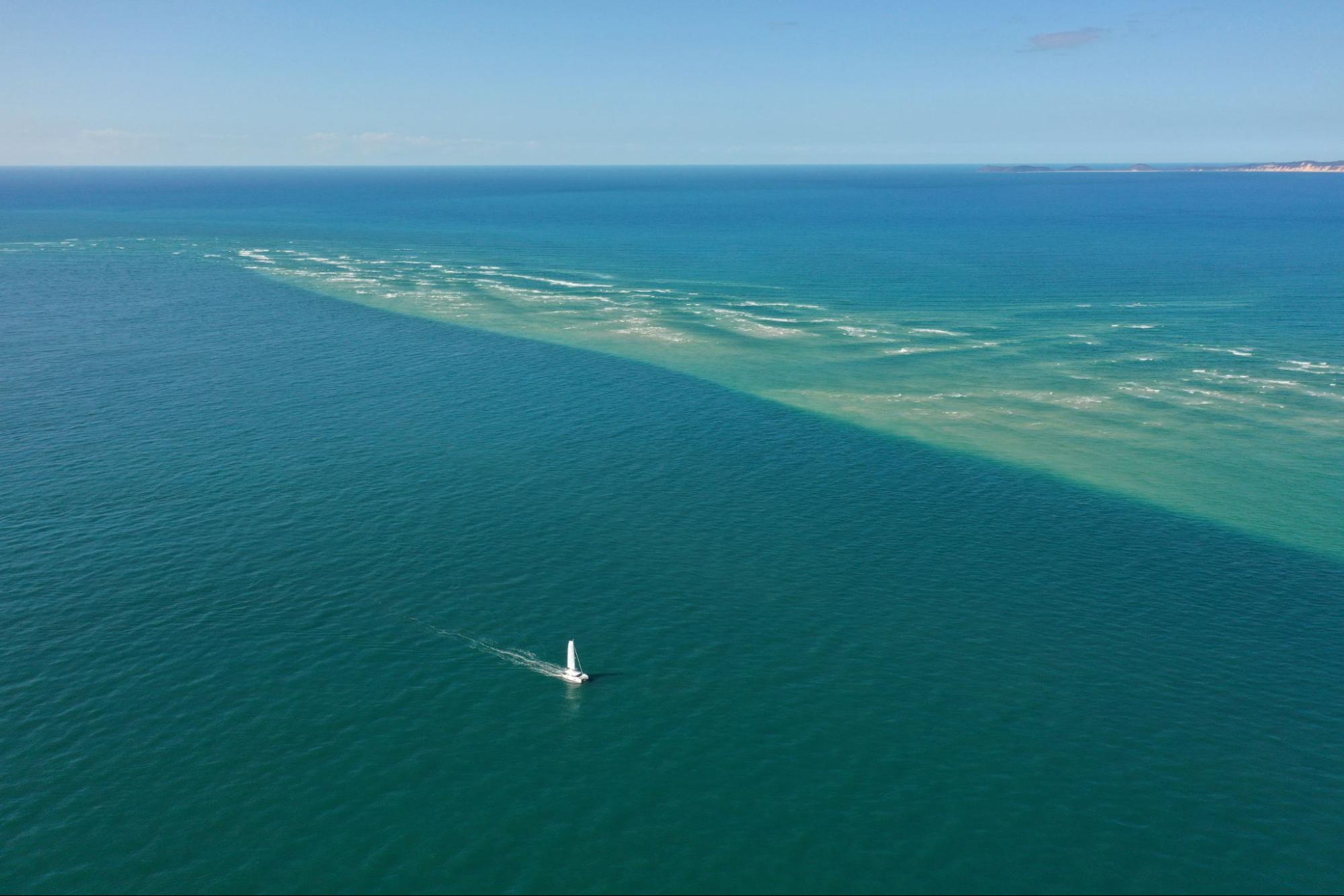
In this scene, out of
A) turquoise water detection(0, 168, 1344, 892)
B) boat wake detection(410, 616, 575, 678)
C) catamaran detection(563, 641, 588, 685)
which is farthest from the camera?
boat wake detection(410, 616, 575, 678)

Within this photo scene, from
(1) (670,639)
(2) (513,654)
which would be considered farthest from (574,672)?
(1) (670,639)

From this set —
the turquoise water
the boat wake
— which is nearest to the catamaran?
the boat wake

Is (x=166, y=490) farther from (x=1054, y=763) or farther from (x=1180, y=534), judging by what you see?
(x=1180, y=534)

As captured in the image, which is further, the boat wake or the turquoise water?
the boat wake

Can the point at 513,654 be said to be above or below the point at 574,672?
below

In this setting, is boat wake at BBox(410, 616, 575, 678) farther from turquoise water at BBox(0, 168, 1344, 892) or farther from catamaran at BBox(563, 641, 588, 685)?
turquoise water at BBox(0, 168, 1344, 892)

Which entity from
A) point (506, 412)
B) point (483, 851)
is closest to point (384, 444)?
point (506, 412)

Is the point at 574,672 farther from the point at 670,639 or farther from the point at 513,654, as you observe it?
the point at 670,639

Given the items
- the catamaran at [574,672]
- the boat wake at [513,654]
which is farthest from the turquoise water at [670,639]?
the catamaran at [574,672]

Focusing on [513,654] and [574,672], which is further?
[513,654]
